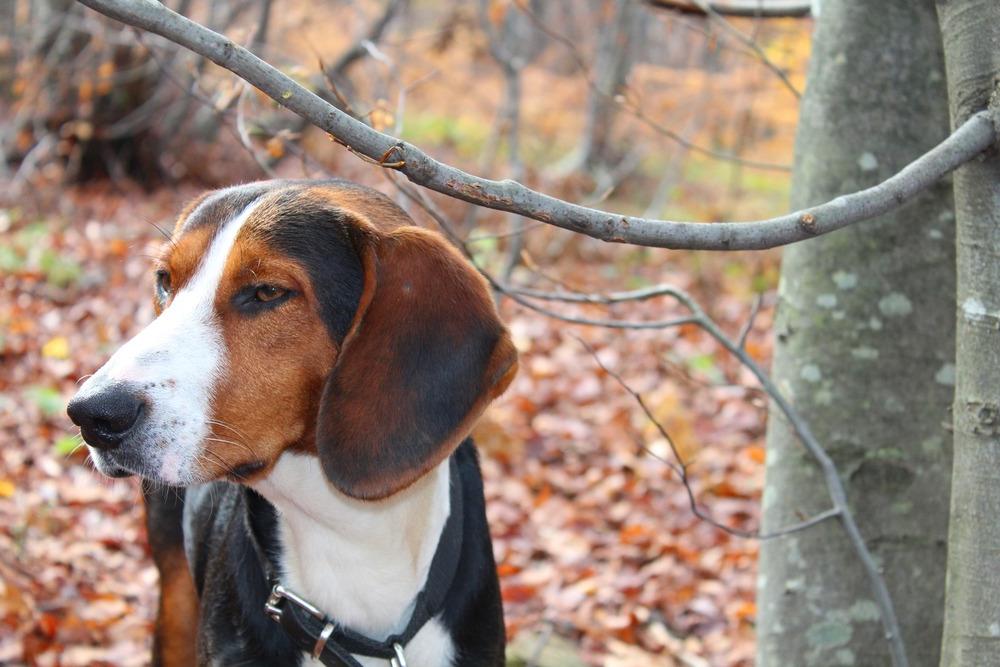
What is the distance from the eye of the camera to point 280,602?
9.66 ft

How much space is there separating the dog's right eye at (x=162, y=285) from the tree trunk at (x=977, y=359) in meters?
2.09

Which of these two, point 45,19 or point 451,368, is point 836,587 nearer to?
point 451,368

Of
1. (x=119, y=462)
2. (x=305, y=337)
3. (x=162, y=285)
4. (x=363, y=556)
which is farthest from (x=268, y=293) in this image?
(x=363, y=556)

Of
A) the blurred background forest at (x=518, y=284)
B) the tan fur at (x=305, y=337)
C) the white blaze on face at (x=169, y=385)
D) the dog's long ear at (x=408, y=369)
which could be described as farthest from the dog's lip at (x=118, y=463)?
the dog's long ear at (x=408, y=369)

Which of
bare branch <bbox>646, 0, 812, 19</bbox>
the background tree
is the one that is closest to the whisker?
the background tree

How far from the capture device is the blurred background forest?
468cm

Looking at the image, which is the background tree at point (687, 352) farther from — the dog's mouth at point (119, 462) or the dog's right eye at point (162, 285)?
the dog's mouth at point (119, 462)

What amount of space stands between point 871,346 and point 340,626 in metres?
1.82

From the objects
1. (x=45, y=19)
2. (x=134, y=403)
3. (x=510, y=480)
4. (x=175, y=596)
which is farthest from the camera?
(x=45, y=19)

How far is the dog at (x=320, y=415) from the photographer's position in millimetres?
2598

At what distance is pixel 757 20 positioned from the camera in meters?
4.25

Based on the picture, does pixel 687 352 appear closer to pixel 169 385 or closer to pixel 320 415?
pixel 320 415

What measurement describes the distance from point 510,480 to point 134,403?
4148mm

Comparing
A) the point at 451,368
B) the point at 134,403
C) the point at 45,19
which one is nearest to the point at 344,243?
the point at 451,368
